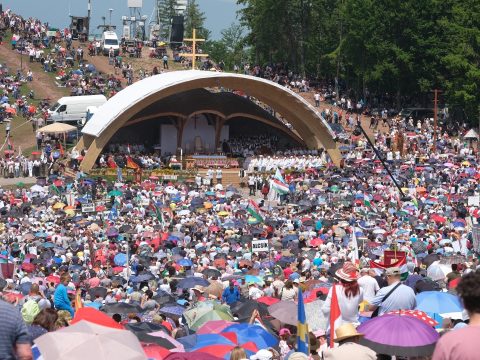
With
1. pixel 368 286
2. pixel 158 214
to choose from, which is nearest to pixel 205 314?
pixel 368 286

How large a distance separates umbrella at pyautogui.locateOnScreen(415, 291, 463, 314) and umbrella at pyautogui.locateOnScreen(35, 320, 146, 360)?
4.44 meters

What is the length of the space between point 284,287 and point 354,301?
4.75 metres

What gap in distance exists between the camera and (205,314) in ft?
43.5

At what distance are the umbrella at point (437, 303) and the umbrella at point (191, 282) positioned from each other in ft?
21.0

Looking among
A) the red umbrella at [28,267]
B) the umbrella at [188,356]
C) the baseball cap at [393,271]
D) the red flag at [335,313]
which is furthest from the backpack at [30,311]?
the red umbrella at [28,267]

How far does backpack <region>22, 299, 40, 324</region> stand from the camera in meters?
12.5

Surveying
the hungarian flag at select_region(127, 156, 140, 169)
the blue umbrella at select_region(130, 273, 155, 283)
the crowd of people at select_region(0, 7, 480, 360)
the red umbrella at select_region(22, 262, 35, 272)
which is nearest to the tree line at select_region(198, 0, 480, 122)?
the crowd of people at select_region(0, 7, 480, 360)

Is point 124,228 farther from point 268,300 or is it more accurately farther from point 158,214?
point 268,300

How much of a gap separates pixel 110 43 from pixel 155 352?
56.1 metres

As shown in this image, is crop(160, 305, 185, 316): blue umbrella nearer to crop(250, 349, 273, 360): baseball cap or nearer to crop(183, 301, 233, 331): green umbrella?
crop(183, 301, 233, 331): green umbrella

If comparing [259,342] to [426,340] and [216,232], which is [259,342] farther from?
[216,232]

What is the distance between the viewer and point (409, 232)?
83.7ft

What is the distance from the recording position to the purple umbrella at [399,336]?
29.8ft

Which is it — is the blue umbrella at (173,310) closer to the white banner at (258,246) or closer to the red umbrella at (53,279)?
the red umbrella at (53,279)
